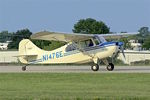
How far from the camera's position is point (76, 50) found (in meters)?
38.6

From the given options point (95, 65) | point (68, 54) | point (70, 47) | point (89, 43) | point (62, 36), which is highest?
point (62, 36)

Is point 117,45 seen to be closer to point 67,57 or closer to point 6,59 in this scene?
point 67,57

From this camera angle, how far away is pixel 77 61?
3897 cm

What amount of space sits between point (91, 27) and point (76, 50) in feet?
225

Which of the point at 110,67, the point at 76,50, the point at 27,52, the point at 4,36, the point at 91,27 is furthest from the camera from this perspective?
the point at 4,36

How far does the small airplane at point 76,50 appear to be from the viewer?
37.2 metres

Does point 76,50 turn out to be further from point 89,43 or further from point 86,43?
point 89,43

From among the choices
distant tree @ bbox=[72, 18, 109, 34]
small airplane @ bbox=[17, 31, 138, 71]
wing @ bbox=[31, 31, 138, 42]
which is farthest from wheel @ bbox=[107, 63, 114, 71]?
distant tree @ bbox=[72, 18, 109, 34]

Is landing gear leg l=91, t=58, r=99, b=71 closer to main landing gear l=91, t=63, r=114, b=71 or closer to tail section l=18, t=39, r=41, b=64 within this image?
→ main landing gear l=91, t=63, r=114, b=71

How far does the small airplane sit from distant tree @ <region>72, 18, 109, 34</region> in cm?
6183

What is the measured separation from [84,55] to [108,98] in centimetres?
2281

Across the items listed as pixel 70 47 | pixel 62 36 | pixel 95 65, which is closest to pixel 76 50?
pixel 70 47

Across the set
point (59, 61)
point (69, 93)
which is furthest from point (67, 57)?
point (69, 93)

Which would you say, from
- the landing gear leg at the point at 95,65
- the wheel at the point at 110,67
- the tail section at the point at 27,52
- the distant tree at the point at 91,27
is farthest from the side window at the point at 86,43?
the distant tree at the point at 91,27
